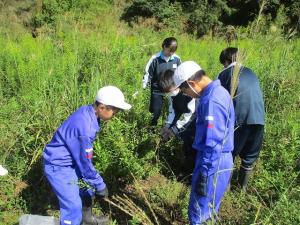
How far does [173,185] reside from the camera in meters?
3.96

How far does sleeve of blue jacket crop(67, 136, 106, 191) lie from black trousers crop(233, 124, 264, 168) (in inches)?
59.5

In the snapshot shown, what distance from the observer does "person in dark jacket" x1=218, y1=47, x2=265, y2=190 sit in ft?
11.8

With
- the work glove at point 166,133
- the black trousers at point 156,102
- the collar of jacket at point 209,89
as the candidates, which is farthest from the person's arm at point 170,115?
the collar of jacket at point 209,89

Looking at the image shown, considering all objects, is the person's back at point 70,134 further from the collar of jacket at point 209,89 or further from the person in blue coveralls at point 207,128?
the collar of jacket at point 209,89

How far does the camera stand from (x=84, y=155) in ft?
9.71

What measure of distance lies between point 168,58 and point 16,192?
9.05ft

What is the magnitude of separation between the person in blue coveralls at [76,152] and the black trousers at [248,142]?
51.7 inches

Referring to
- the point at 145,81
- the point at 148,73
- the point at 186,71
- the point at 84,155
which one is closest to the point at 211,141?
the point at 186,71

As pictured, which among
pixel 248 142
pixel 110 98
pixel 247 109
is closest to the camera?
pixel 110 98

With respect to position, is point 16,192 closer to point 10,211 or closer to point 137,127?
point 10,211

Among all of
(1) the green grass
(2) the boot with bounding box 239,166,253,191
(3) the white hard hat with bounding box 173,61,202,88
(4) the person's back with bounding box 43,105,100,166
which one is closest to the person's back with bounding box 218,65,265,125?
(1) the green grass

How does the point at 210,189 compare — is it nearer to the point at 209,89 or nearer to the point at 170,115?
the point at 209,89

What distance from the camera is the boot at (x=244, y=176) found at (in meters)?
3.88

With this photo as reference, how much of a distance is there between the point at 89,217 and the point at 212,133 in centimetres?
161
